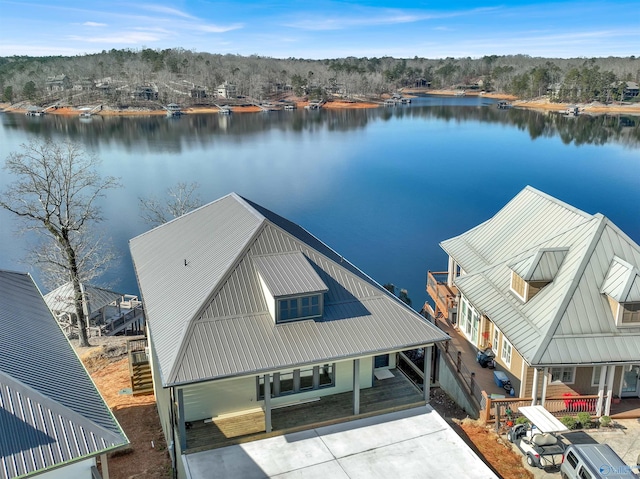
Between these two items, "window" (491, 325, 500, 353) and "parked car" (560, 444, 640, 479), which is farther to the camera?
"window" (491, 325, 500, 353)

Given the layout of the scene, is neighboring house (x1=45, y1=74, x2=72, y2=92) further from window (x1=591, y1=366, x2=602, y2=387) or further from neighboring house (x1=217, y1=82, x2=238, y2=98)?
window (x1=591, y1=366, x2=602, y2=387)

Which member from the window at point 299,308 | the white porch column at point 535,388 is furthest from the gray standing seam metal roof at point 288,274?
the white porch column at point 535,388

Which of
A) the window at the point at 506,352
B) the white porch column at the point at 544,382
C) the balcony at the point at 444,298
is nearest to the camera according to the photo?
the white porch column at the point at 544,382

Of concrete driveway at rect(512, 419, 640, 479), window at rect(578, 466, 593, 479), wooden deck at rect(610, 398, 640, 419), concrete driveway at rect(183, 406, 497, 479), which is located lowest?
concrete driveway at rect(512, 419, 640, 479)

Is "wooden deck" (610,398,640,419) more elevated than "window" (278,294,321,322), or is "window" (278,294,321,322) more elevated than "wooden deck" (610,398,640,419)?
"window" (278,294,321,322)

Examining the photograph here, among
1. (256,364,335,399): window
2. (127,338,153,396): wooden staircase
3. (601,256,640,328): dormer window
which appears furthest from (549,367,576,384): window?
(127,338,153,396): wooden staircase

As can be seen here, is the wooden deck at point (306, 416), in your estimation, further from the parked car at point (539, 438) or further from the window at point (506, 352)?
the window at point (506, 352)

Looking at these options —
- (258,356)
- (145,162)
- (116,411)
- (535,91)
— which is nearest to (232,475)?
(258,356)

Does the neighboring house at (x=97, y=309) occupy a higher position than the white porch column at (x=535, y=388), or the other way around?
the white porch column at (x=535, y=388)
